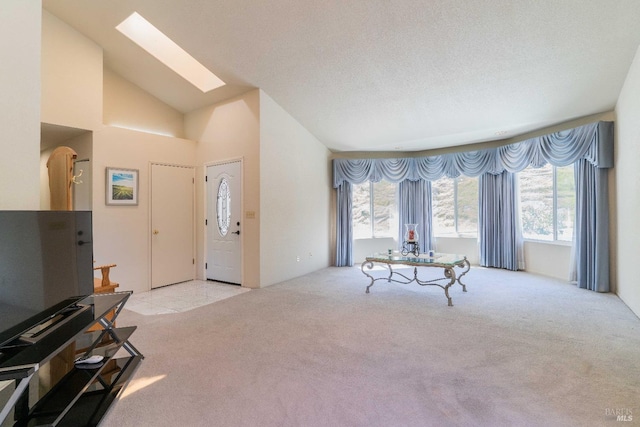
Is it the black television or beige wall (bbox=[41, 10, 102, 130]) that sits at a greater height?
beige wall (bbox=[41, 10, 102, 130])

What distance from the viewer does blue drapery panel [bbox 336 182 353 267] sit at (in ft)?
20.7

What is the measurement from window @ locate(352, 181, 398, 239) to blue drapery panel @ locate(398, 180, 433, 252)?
0.18 metres

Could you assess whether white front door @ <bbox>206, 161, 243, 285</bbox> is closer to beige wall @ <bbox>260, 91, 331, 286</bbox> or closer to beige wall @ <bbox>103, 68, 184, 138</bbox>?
beige wall @ <bbox>260, 91, 331, 286</bbox>

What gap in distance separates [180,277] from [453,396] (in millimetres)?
4381

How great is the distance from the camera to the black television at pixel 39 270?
4.32 feet

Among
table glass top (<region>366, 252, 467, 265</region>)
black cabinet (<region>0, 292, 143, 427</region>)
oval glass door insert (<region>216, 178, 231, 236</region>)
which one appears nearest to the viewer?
black cabinet (<region>0, 292, 143, 427</region>)

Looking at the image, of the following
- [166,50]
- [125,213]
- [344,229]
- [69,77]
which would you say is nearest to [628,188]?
[344,229]

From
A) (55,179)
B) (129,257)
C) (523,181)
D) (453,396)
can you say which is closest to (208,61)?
(55,179)

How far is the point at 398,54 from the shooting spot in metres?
3.38

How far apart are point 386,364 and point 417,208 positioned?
15.9 feet

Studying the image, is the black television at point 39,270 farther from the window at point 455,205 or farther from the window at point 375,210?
the window at point 455,205

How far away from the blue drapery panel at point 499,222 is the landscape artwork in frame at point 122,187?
630 cm

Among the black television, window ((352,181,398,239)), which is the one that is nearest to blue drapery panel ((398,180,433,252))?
window ((352,181,398,239))

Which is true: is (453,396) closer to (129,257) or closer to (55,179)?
(55,179)
